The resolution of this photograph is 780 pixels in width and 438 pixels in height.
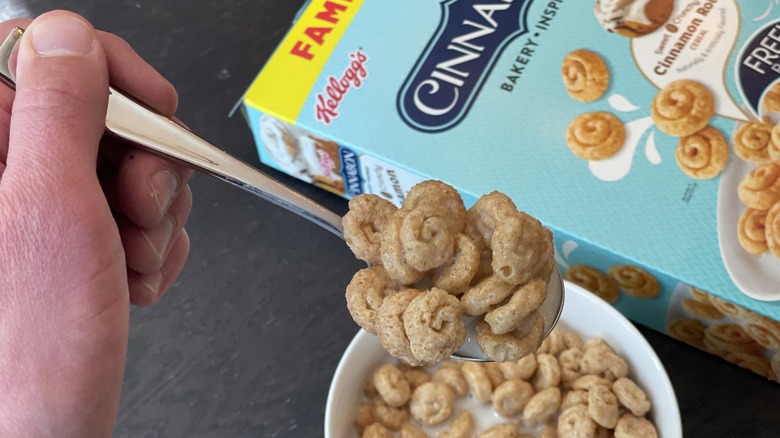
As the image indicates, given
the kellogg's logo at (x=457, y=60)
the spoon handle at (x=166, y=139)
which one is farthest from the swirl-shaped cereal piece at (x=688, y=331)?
the spoon handle at (x=166, y=139)

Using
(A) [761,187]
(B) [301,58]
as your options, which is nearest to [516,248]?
(A) [761,187]

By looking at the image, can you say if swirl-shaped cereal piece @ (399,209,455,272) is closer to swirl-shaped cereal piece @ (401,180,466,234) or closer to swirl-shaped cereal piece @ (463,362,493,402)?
swirl-shaped cereal piece @ (401,180,466,234)

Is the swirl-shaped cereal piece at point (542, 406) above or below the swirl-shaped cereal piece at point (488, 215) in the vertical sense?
below

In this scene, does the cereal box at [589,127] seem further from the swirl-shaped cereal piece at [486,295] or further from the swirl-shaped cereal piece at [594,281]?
the swirl-shaped cereal piece at [486,295]

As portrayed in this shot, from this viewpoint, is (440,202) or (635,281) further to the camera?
(635,281)

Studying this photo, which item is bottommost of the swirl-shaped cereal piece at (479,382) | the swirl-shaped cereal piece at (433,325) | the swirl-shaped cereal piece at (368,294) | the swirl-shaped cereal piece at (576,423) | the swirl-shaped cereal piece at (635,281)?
the swirl-shaped cereal piece at (479,382)

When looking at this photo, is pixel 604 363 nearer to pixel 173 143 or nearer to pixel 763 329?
pixel 763 329
